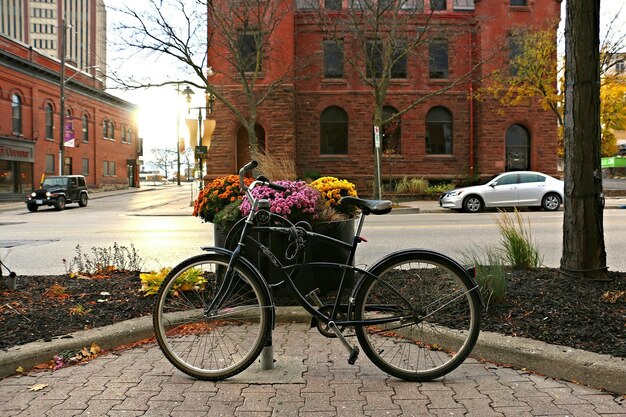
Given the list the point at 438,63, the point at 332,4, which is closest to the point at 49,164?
the point at 332,4

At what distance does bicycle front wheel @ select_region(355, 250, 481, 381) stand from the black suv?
27329 mm

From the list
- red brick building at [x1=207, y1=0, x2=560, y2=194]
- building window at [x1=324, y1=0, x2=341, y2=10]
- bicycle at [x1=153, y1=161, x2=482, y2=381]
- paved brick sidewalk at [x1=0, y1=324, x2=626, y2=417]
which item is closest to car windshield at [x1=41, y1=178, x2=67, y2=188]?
red brick building at [x1=207, y1=0, x2=560, y2=194]

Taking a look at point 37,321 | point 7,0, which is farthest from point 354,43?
point 7,0

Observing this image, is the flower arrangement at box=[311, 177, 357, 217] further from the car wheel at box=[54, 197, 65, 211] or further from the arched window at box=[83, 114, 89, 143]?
the arched window at box=[83, 114, 89, 143]

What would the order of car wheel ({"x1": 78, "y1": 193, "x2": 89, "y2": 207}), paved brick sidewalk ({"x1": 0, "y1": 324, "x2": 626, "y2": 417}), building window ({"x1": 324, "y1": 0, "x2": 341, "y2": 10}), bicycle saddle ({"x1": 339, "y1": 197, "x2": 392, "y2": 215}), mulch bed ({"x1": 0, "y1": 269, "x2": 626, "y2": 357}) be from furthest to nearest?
1. car wheel ({"x1": 78, "y1": 193, "x2": 89, "y2": 207})
2. building window ({"x1": 324, "y1": 0, "x2": 341, "y2": 10})
3. mulch bed ({"x1": 0, "y1": 269, "x2": 626, "y2": 357})
4. bicycle saddle ({"x1": 339, "y1": 197, "x2": 392, "y2": 215})
5. paved brick sidewalk ({"x1": 0, "y1": 324, "x2": 626, "y2": 417})

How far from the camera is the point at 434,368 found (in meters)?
3.73

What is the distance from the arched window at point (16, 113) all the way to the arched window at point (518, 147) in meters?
32.0

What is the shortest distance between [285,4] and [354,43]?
3931 millimetres

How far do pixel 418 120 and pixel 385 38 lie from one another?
216 inches

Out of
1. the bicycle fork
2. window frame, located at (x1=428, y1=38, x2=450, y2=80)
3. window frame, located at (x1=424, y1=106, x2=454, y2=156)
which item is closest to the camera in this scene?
the bicycle fork

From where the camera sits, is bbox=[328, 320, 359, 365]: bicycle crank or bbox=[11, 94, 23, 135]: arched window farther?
bbox=[11, 94, 23, 135]: arched window

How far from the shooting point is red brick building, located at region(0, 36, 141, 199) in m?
36.7

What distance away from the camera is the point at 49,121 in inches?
1642

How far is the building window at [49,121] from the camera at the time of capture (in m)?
41.5
